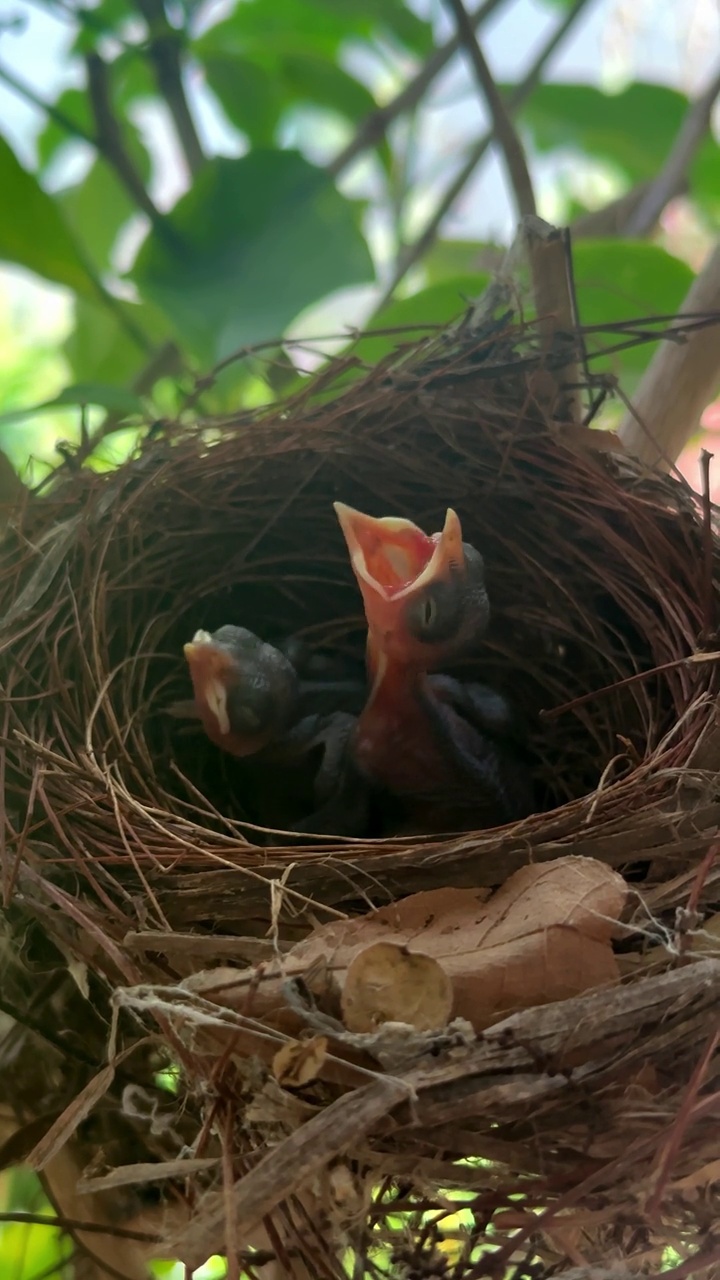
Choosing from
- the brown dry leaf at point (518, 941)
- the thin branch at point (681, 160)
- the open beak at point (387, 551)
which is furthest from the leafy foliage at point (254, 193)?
the brown dry leaf at point (518, 941)

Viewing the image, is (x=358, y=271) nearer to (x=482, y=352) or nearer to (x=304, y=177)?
(x=304, y=177)

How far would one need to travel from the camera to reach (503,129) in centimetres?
97

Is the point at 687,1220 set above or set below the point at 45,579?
below

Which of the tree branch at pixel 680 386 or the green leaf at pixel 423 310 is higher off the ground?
the green leaf at pixel 423 310

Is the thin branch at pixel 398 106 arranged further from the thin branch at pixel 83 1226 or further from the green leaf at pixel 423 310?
the thin branch at pixel 83 1226

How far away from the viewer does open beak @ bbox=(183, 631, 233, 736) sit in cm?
73

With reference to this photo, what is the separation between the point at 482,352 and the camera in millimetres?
833

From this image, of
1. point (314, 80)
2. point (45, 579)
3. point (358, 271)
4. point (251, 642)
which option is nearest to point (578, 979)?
point (251, 642)

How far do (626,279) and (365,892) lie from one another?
0.78 m

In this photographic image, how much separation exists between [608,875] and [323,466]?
0.52 m

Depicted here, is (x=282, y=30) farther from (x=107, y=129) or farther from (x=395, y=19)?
(x=107, y=129)

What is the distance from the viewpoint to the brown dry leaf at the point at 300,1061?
1.31 ft

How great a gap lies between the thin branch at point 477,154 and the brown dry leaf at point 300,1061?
1.00 m

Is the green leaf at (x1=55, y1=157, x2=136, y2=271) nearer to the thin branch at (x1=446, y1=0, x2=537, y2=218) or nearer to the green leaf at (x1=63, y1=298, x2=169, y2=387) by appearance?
the green leaf at (x1=63, y1=298, x2=169, y2=387)
